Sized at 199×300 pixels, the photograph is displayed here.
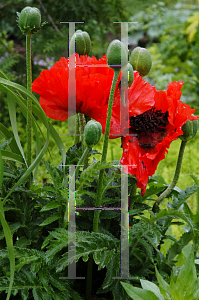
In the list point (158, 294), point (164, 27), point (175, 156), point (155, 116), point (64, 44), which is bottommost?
point (158, 294)

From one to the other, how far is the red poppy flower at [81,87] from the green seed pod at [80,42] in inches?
1.0

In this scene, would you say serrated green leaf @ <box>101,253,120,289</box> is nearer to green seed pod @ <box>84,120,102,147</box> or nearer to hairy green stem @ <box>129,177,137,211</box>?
hairy green stem @ <box>129,177,137,211</box>

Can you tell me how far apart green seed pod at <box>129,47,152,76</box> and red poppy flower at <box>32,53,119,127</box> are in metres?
0.06

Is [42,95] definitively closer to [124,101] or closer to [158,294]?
[124,101]

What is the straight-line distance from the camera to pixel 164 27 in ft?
10.6

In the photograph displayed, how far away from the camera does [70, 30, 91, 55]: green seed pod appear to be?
0.54 m

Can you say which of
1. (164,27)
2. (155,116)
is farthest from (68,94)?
(164,27)

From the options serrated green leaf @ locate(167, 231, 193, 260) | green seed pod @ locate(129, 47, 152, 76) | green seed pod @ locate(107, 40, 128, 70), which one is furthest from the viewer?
serrated green leaf @ locate(167, 231, 193, 260)

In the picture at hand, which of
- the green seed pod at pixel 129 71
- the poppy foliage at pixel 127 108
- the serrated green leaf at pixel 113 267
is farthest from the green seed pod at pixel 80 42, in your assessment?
the serrated green leaf at pixel 113 267

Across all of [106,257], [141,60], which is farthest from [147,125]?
[106,257]

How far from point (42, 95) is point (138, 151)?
0.17 meters

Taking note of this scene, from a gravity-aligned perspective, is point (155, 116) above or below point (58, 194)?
above

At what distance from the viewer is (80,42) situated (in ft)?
1.78

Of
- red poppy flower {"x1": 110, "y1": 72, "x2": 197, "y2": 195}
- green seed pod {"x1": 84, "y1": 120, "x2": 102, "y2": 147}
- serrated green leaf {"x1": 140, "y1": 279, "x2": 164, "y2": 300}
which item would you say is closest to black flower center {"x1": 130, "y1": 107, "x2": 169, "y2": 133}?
red poppy flower {"x1": 110, "y1": 72, "x2": 197, "y2": 195}
